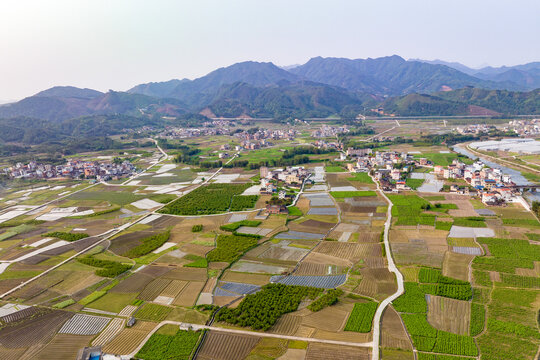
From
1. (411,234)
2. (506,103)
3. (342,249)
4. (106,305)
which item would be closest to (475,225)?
(411,234)

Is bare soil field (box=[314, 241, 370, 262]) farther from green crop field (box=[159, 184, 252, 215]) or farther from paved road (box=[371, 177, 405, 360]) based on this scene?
green crop field (box=[159, 184, 252, 215])

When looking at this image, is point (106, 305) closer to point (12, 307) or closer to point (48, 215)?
point (12, 307)

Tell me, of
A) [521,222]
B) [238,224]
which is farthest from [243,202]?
[521,222]

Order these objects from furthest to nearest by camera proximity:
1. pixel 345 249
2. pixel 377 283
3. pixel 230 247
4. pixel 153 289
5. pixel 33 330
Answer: pixel 230 247 < pixel 345 249 < pixel 153 289 < pixel 377 283 < pixel 33 330

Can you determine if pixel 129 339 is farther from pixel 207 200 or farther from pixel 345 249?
pixel 207 200

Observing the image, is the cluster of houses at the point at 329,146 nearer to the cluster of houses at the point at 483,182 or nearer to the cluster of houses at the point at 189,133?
the cluster of houses at the point at 483,182
